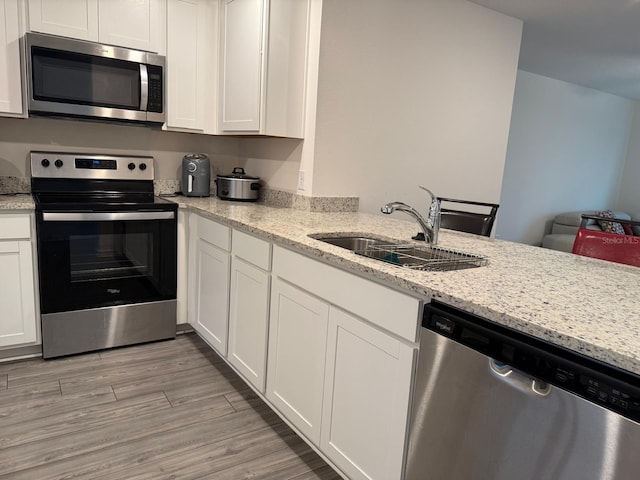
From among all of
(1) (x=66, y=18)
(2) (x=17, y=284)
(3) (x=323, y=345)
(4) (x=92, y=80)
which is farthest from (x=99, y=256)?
(3) (x=323, y=345)

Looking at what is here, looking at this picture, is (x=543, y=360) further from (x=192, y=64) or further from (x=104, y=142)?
(x=104, y=142)

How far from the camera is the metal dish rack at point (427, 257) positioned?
173cm

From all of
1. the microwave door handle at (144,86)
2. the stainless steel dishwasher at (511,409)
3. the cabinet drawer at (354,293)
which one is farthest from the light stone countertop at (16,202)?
the stainless steel dishwasher at (511,409)

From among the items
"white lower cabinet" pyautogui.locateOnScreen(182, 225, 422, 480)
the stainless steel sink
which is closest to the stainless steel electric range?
"white lower cabinet" pyautogui.locateOnScreen(182, 225, 422, 480)

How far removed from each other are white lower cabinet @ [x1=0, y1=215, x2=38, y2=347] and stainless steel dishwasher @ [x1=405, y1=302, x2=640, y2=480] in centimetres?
224

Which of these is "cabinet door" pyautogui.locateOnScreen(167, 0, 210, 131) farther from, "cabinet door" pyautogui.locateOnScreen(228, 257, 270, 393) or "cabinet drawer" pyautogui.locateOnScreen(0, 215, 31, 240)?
"cabinet door" pyautogui.locateOnScreen(228, 257, 270, 393)

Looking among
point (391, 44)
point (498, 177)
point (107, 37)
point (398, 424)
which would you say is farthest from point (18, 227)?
point (498, 177)

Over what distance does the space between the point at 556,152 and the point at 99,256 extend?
5.70 metres

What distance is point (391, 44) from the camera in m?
2.99

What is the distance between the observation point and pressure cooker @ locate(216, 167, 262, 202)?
319 cm

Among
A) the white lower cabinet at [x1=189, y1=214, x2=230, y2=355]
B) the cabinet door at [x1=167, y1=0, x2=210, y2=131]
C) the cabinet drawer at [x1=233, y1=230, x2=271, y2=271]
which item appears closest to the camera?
the cabinet drawer at [x1=233, y1=230, x2=271, y2=271]

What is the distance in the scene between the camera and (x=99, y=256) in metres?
2.71

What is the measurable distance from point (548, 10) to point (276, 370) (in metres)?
3.14

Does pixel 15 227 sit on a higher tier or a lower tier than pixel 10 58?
lower
